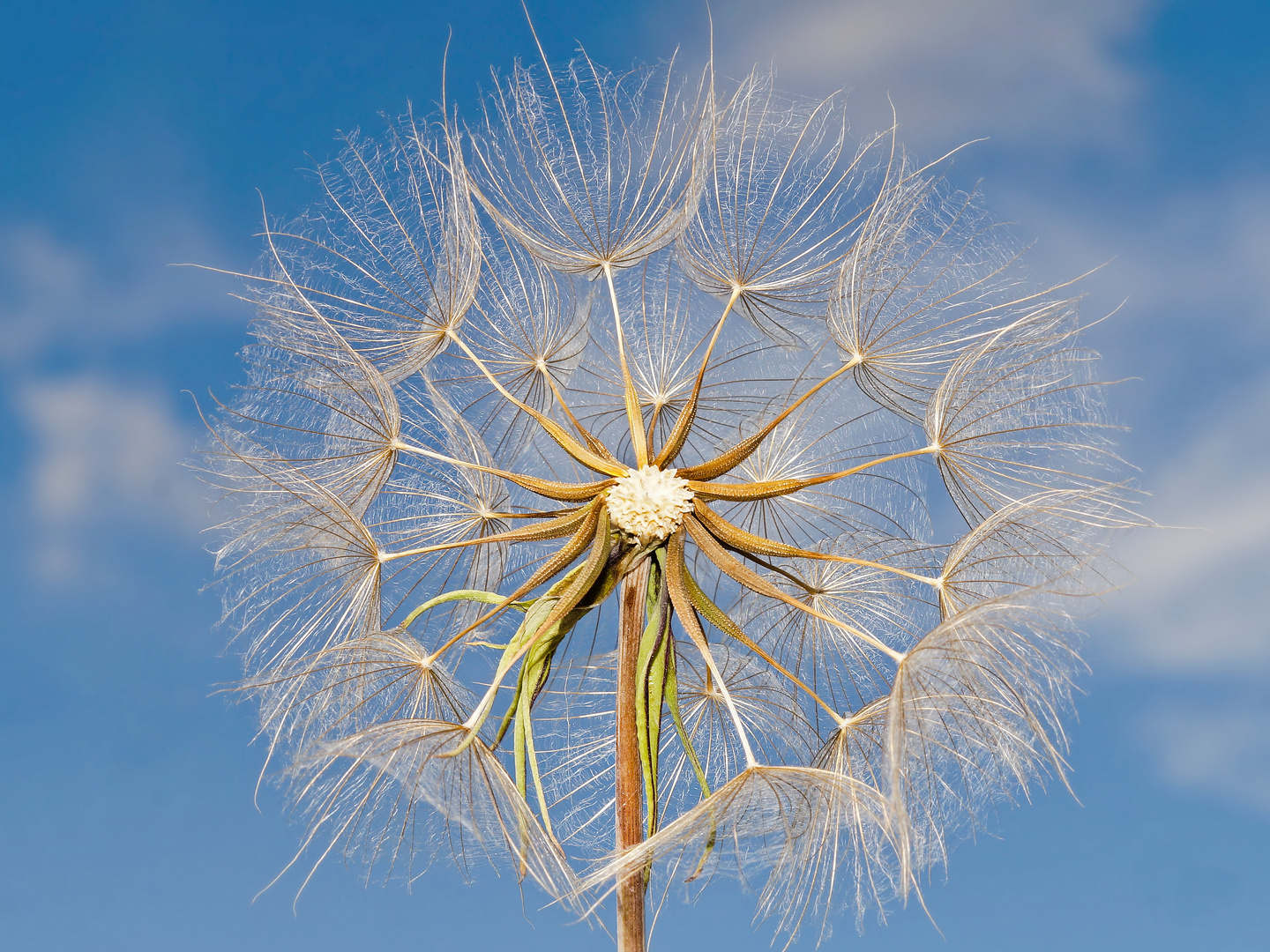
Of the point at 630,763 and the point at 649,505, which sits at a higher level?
the point at 649,505

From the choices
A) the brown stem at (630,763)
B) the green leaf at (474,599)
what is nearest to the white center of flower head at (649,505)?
the brown stem at (630,763)

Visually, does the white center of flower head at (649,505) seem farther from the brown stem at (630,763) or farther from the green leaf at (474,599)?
the green leaf at (474,599)

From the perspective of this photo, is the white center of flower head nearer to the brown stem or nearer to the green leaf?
A: the brown stem

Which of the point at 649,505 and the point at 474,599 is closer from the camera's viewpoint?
the point at 649,505

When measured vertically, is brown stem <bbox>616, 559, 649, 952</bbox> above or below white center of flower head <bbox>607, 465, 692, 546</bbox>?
below

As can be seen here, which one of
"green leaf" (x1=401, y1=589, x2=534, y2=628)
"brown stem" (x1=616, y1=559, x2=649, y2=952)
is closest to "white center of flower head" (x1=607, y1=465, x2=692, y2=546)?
"brown stem" (x1=616, y1=559, x2=649, y2=952)

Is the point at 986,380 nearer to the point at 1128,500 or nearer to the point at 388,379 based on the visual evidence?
the point at 1128,500
